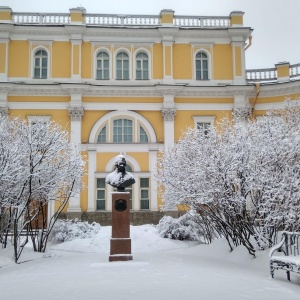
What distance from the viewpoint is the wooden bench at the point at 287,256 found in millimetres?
8241

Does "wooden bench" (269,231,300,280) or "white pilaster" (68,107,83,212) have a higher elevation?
"white pilaster" (68,107,83,212)

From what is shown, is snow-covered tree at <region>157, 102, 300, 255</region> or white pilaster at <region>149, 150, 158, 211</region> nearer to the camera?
snow-covered tree at <region>157, 102, 300, 255</region>

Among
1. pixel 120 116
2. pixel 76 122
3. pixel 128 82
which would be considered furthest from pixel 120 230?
pixel 128 82

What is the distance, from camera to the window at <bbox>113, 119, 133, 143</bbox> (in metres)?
24.9

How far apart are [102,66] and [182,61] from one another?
4.55 meters

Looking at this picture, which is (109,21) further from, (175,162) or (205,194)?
(205,194)

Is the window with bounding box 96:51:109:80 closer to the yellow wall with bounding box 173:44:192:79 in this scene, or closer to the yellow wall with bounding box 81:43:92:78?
the yellow wall with bounding box 81:43:92:78

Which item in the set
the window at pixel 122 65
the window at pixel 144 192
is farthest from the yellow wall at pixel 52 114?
the window at pixel 144 192

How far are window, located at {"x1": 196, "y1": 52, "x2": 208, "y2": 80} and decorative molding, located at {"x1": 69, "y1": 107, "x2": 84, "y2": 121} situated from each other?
6948 millimetres

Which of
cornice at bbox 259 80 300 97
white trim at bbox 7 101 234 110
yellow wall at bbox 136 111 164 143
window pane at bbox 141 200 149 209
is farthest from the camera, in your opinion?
cornice at bbox 259 80 300 97

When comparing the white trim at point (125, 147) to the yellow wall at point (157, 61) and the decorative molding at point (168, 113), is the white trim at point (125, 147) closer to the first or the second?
the decorative molding at point (168, 113)

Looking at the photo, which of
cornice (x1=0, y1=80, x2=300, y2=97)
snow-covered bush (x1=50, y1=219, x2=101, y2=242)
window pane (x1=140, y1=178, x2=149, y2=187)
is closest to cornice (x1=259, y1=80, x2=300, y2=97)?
cornice (x1=0, y1=80, x2=300, y2=97)

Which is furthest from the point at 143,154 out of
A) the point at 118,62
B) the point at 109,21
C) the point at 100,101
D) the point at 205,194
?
the point at 205,194

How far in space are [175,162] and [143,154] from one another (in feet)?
29.8
